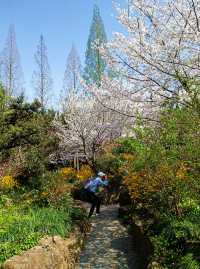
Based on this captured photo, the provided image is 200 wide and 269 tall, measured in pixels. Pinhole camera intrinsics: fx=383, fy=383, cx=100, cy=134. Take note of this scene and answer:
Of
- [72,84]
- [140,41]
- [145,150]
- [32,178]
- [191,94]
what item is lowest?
[32,178]

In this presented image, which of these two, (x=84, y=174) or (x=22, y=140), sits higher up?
(x=22, y=140)

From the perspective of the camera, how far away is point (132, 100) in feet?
26.7

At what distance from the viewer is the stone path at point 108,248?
8352 millimetres

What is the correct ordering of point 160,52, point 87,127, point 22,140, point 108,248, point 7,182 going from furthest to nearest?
point 87,127
point 22,140
point 7,182
point 108,248
point 160,52

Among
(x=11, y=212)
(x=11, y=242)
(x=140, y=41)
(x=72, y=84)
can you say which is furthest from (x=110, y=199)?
(x=72, y=84)

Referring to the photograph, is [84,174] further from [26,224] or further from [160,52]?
[160,52]

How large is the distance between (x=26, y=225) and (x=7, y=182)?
244 inches

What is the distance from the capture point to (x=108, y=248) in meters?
9.30

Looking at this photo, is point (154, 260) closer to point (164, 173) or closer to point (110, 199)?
point (164, 173)

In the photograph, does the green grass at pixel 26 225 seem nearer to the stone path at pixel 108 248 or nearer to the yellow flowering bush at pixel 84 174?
the stone path at pixel 108 248

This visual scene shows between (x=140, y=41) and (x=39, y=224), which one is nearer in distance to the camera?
(x=140, y=41)

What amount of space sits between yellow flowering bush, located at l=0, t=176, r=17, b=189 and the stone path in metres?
3.65

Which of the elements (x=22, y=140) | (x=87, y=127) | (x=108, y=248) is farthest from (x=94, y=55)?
(x=108, y=248)

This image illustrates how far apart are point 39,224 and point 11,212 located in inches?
70.5
